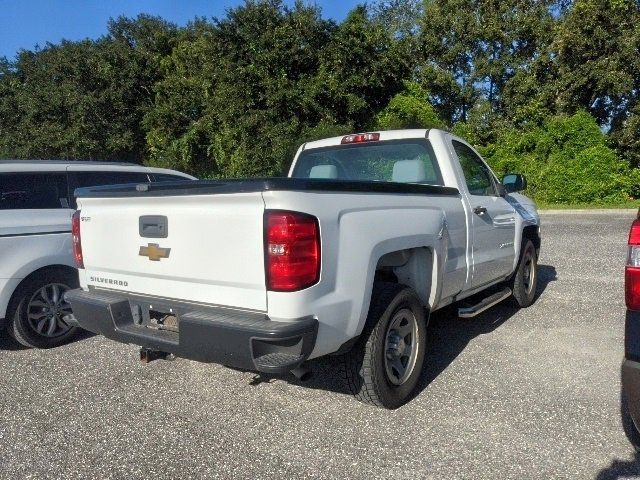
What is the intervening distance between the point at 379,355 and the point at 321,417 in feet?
1.91

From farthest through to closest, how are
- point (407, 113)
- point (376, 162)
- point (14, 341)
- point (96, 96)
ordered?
point (96, 96)
point (407, 113)
point (14, 341)
point (376, 162)

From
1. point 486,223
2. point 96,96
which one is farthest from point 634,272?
point 96,96

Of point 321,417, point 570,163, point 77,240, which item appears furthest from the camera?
point 570,163

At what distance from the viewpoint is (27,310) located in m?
4.90

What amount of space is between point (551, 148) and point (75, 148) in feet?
75.4

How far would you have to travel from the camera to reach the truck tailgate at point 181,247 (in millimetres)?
2879

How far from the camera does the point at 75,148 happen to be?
28.5 meters

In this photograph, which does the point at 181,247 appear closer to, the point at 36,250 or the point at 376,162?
the point at 376,162

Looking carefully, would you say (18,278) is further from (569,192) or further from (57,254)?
(569,192)

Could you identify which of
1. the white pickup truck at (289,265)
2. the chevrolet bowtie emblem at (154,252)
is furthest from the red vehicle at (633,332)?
the chevrolet bowtie emblem at (154,252)

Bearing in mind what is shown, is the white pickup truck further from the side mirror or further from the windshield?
the side mirror

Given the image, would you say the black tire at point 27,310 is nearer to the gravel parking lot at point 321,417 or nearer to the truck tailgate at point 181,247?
the gravel parking lot at point 321,417

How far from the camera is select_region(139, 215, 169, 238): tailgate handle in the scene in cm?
321

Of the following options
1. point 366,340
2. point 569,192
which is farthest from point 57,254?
point 569,192
